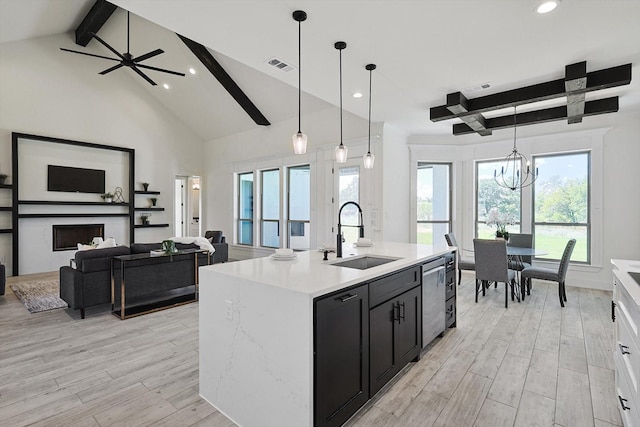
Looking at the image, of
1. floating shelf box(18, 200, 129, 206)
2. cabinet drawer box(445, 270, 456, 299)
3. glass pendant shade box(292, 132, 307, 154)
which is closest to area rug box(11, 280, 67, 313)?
floating shelf box(18, 200, 129, 206)

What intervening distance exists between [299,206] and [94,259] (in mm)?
4172

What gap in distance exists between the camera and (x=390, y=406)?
83.7 inches

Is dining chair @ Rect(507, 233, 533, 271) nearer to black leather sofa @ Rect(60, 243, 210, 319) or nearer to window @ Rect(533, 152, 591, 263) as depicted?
window @ Rect(533, 152, 591, 263)

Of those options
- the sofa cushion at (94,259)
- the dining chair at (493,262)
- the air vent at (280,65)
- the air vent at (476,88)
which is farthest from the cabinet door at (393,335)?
the sofa cushion at (94,259)

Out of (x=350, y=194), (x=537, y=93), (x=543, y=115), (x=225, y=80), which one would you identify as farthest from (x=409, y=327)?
(x=225, y=80)

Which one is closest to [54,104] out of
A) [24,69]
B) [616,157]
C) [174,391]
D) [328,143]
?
[24,69]

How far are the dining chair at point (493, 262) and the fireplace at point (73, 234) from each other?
307 inches

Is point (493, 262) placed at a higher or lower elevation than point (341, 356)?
higher

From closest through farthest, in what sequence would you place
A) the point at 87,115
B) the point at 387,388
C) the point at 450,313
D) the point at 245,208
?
the point at 387,388, the point at 450,313, the point at 87,115, the point at 245,208

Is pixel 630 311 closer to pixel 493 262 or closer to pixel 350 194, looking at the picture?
pixel 493 262

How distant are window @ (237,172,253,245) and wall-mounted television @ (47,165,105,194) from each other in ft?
10.3

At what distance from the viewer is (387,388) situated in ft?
7.67

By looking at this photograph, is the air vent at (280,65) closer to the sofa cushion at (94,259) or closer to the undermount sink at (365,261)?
the undermount sink at (365,261)

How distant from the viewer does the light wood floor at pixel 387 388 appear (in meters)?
2.03
